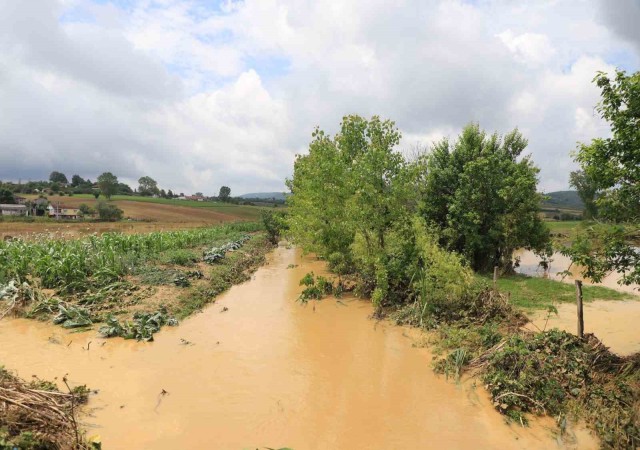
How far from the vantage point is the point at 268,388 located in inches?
279

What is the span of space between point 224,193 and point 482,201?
11439cm

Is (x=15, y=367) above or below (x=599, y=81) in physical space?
below

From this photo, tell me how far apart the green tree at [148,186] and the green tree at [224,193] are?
60.5 feet

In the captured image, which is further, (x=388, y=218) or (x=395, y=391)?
(x=388, y=218)

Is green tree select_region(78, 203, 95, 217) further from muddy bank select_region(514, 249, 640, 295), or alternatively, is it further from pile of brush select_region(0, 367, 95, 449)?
pile of brush select_region(0, 367, 95, 449)

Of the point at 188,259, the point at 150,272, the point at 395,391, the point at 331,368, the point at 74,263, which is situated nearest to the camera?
the point at 395,391

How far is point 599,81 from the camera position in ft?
20.5

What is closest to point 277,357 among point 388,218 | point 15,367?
point 15,367

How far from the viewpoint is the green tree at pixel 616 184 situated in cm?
608

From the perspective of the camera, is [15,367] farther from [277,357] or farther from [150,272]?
[150,272]

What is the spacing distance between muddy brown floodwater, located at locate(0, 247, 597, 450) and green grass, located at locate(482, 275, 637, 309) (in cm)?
480

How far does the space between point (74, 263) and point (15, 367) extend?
5.47 metres

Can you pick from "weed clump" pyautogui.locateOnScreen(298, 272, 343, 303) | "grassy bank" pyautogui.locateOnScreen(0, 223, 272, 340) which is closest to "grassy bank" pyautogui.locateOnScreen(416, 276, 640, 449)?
"weed clump" pyautogui.locateOnScreen(298, 272, 343, 303)

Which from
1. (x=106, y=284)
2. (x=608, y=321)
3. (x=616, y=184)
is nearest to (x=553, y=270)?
(x=608, y=321)
